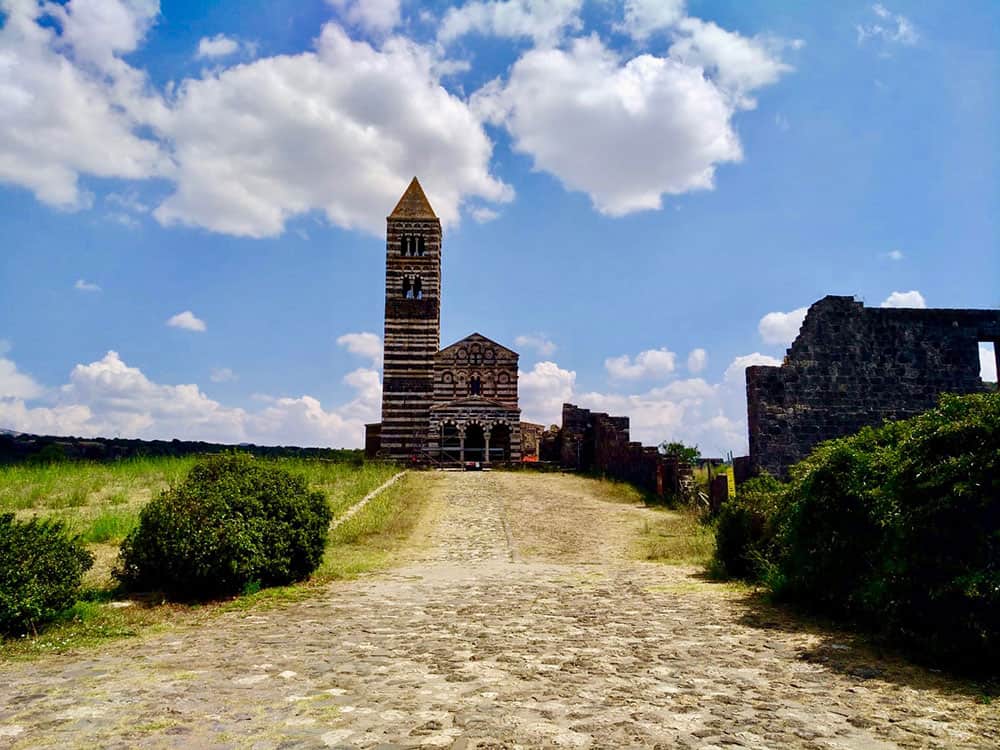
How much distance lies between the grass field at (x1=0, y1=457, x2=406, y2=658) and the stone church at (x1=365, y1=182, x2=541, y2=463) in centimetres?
1324

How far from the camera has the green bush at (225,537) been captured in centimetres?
851

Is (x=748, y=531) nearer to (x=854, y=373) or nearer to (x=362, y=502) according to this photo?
(x=854, y=373)

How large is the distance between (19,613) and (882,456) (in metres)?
8.28

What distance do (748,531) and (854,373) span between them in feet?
27.7

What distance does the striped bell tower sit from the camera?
4072 cm

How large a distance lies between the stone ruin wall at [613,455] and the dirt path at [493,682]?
1292 centimetres

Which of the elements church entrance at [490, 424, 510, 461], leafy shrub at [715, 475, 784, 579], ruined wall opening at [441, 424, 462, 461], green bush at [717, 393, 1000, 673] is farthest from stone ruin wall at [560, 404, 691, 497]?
green bush at [717, 393, 1000, 673]

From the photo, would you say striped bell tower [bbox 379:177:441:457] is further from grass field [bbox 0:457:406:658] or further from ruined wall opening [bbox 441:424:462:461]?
grass field [bbox 0:457:406:658]

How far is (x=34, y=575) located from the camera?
280 inches

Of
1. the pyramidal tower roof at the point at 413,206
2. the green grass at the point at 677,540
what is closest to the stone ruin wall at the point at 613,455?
the green grass at the point at 677,540

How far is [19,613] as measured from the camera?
670cm

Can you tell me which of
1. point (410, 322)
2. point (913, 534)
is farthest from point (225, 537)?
point (410, 322)

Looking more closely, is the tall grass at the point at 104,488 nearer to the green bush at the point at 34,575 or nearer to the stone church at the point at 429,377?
the green bush at the point at 34,575

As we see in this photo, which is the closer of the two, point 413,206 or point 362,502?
point 362,502
